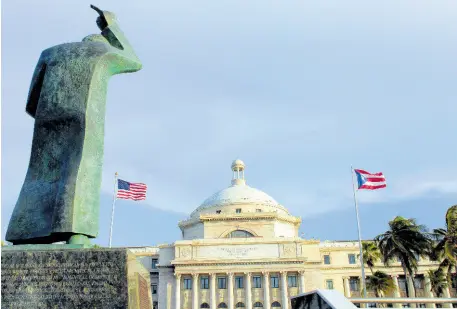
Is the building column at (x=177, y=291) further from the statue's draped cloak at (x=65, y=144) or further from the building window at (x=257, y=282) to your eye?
the statue's draped cloak at (x=65, y=144)

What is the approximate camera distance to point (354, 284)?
216 ft

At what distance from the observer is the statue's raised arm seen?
24.7 feet

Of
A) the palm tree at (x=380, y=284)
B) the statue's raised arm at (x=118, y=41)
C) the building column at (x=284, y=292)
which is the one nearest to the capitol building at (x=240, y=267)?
the building column at (x=284, y=292)

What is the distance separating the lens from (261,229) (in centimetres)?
6366

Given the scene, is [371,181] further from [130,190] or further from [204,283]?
[204,283]

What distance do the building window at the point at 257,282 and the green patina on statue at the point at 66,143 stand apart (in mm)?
55349

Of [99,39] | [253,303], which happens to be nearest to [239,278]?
[253,303]

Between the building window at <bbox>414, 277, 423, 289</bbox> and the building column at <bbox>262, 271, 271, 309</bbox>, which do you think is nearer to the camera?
the building column at <bbox>262, 271, 271, 309</bbox>

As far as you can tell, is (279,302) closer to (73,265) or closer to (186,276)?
(186,276)

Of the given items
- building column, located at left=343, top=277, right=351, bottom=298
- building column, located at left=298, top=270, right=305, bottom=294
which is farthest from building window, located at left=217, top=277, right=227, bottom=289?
building column, located at left=343, top=277, right=351, bottom=298

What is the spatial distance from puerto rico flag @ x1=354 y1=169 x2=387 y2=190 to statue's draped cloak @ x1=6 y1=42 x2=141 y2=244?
3223cm

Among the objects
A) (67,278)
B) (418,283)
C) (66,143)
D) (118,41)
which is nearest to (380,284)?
(418,283)

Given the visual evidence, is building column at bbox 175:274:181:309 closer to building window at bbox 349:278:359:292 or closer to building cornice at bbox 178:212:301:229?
building cornice at bbox 178:212:301:229

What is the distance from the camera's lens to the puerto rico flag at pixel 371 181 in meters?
36.5
